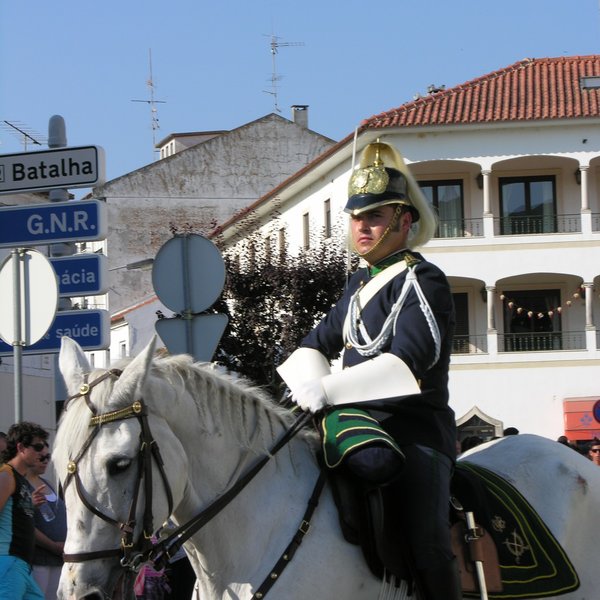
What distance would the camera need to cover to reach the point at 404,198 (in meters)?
5.90

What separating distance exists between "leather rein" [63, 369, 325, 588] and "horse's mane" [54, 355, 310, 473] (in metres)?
0.03

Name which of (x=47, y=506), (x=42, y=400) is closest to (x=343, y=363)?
(x=47, y=506)

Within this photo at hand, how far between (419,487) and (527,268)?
141 feet

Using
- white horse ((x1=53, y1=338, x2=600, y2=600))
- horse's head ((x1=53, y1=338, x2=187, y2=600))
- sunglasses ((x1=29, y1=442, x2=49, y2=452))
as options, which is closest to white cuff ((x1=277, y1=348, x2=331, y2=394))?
white horse ((x1=53, y1=338, x2=600, y2=600))

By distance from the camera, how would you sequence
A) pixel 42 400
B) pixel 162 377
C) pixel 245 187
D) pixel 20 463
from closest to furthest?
pixel 162 377
pixel 20 463
pixel 42 400
pixel 245 187

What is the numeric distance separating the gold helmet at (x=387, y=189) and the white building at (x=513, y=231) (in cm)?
3965

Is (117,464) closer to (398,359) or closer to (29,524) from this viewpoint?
(398,359)

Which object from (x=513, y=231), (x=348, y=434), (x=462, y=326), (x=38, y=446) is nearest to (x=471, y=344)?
(x=462, y=326)

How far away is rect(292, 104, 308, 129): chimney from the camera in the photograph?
61688mm

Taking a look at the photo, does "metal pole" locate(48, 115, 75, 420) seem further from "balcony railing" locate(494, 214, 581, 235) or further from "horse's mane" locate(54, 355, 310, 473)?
"balcony railing" locate(494, 214, 581, 235)

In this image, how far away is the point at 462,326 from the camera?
49031mm

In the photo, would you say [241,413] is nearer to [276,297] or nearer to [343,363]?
[343,363]

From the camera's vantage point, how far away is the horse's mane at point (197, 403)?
491cm

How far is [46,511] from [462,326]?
40.3m
